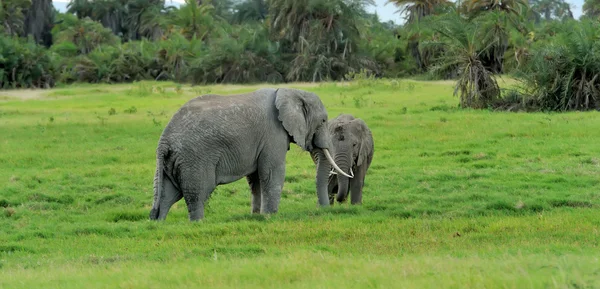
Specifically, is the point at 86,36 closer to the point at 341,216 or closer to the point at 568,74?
the point at 568,74

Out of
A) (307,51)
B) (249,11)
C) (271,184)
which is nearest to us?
(271,184)

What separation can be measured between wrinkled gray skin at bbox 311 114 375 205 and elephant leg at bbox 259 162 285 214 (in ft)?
3.46

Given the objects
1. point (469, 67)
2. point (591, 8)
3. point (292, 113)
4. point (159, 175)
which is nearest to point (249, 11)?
point (591, 8)

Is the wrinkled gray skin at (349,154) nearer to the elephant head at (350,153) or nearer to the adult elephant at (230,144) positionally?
the elephant head at (350,153)

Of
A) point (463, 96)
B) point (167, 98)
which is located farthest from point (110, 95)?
point (463, 96)

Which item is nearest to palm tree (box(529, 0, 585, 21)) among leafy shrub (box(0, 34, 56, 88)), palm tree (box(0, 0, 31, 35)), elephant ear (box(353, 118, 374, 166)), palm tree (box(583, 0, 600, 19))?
palm tree (box(583, 0, 600, 19))

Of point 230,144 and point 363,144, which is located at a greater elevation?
point 230,144

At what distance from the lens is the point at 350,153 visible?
1231 centimetres

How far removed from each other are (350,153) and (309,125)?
915 millimetres

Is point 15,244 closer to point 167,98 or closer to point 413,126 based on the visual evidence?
point 413,126

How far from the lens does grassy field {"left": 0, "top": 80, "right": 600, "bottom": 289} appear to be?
21.5 ft

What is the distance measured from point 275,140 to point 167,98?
2125cm

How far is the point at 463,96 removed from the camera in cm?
2509

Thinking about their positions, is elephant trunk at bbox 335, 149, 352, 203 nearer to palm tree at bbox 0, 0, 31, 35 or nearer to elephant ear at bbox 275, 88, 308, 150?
elephant ear at bbox 275, 88, 308, 150
